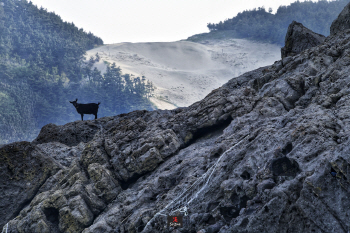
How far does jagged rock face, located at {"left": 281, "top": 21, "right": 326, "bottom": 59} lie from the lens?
798 inches

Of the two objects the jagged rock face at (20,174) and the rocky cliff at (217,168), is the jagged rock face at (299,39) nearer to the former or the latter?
the rocky cliff at (217,168)

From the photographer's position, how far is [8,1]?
130000 millimetres

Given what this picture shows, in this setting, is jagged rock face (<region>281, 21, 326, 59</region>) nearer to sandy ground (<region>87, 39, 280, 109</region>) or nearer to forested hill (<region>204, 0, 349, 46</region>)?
sandy ground (<region>87, 39, 280, 109</region>)

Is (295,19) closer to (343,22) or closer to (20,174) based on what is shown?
(343,22)

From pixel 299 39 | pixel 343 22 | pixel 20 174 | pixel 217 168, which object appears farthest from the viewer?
pixel 299 39

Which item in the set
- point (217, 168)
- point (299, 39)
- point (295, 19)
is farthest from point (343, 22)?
point (295, 19)

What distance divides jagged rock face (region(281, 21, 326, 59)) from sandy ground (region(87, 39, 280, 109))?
90.9m

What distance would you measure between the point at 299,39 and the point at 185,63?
15992 cm

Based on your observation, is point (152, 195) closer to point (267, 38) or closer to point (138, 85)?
point (138, 85)

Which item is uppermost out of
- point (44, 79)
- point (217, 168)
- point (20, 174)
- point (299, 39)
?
point (299, 39)

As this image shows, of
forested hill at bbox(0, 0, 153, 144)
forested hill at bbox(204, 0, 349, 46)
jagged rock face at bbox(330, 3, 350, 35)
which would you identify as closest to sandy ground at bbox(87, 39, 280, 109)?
forested hill at bbox(204, 0, 349, 46)

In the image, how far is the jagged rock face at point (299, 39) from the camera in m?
20.3

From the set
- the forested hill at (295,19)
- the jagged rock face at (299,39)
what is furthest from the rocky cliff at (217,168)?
the forested hill at (295,19)

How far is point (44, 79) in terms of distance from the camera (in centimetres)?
10475
